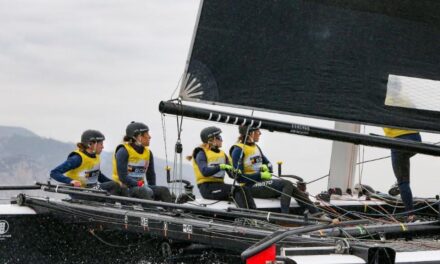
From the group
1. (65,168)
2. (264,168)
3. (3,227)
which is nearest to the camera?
(3,227)

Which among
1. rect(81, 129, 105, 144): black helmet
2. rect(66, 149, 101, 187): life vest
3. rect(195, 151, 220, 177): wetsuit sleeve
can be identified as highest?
rect(81, 129, 105, 144): black helmet

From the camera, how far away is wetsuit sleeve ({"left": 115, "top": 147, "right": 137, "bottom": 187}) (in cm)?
787

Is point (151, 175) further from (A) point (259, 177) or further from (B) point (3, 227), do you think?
(B) point (3, 227)

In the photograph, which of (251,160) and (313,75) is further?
(251,160)

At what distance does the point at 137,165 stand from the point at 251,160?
3.40 feet

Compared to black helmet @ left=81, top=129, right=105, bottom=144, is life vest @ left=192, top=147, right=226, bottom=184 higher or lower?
lower

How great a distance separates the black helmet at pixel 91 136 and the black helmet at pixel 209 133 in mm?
934

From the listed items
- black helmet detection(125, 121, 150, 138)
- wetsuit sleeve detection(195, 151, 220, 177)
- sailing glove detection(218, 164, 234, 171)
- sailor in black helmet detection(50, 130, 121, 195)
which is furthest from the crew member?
sailor in black helmet detection(50, 130, 121, 195)

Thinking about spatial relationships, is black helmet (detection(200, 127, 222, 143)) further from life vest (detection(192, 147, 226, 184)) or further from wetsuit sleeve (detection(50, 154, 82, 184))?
wetsuit sleeve (detection(50, 154, 82, 184))

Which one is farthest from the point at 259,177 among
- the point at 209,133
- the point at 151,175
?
the point at 151,175

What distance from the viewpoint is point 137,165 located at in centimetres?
808

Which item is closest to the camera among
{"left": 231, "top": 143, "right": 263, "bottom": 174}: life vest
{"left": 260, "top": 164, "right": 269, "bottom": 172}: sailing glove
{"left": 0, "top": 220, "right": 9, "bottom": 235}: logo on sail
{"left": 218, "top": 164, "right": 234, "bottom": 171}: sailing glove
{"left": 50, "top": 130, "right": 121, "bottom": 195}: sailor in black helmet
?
{"left": 0, "top": 220, "right": 9, "bottom": 235}: logo on sail

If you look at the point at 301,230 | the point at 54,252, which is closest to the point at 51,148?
the point at 54,252

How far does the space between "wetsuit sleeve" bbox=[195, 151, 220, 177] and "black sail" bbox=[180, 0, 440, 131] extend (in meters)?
2.26
